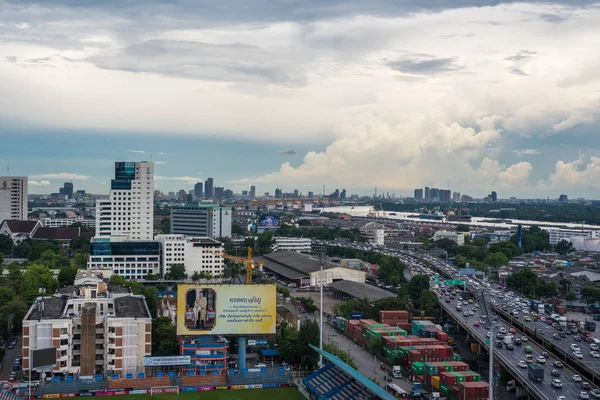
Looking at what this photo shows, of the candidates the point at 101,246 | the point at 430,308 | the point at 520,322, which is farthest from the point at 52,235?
the point at 520,322

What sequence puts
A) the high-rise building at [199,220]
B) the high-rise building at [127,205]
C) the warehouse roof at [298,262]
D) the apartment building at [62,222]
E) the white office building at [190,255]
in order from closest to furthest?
1. the white office building at [190,255]
2. the warehouse roof at [298,262]
3. the high-rise building at [127,205]
4. the high-rise building at [199,220]
5. the apartment building at [62,222]

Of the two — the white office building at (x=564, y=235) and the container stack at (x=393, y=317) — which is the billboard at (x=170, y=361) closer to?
the container stack at (x=393, y=317)

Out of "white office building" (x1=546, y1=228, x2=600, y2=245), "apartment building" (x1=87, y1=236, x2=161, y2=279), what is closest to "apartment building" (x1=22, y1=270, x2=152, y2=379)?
"apartment building" (x1=87, y1=236, x2=161, y2=279)

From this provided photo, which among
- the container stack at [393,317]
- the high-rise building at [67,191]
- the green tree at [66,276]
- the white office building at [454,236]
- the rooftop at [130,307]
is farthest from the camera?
the high-rise building at [67,191]

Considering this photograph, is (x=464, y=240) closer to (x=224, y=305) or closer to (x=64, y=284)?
(x=64, y=284)

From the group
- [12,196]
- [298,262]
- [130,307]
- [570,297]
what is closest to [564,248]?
[570,297]

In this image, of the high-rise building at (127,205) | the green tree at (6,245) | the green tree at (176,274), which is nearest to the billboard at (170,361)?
the green tree at (176,274)
